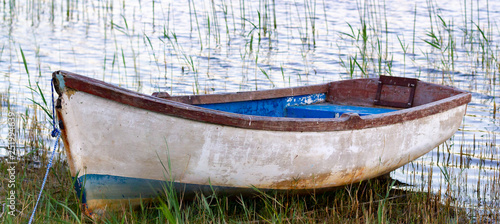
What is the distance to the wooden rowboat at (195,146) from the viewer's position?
10.3 ft

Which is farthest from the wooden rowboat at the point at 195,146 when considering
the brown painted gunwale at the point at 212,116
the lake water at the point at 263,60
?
the lake water at the point at 263,60

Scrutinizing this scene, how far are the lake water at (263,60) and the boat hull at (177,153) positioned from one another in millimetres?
1038

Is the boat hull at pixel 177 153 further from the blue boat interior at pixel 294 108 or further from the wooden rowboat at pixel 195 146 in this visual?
the blue boat interior at pixel 294 108

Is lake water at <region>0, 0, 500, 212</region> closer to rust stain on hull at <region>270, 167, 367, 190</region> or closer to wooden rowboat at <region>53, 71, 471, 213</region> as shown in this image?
rust stain on hull at <region>270, 167, 367, 190</region>

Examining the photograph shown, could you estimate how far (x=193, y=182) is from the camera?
11.2 ft

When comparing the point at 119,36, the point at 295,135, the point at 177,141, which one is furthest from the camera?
the point at 119,36

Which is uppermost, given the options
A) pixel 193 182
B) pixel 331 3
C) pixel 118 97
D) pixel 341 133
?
pixel 331 3

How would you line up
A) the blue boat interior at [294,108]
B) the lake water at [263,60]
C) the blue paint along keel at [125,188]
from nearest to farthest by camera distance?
the blue paint along keel at [125,188] → the blue boat interior at [294,108] → the lake water at [263,60]

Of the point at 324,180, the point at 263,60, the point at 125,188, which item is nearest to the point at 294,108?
the point at 324,180

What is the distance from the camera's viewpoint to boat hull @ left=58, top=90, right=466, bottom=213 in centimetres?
317

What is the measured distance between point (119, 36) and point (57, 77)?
29.0ft

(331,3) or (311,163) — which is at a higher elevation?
(331,3)

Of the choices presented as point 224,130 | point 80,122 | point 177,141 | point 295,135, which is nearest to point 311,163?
point 295,135

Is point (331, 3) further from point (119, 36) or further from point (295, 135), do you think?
point (295, 135)
